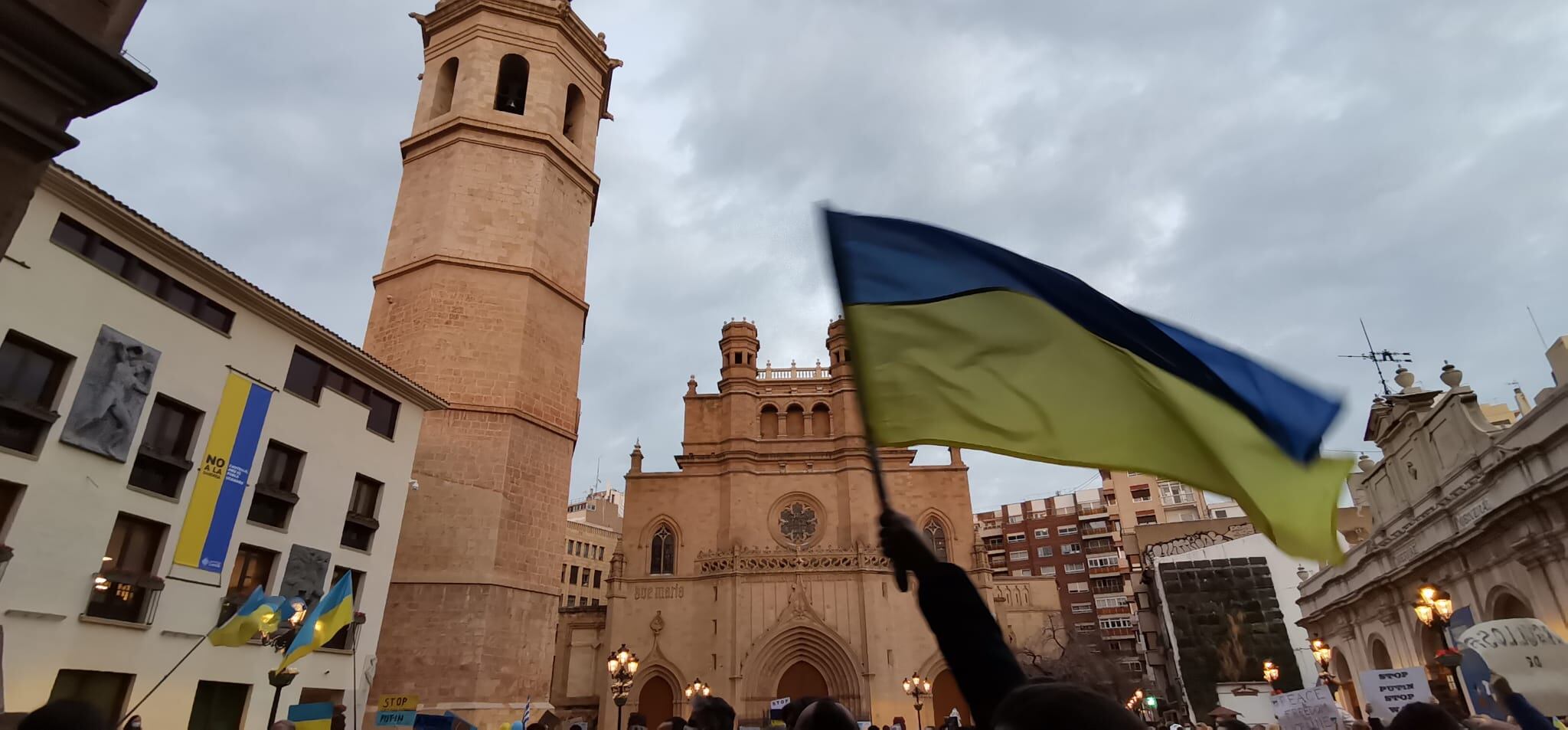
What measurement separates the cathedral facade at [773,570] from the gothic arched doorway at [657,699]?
2.4 inches

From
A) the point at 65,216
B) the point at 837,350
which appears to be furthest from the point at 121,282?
the point at 837,350

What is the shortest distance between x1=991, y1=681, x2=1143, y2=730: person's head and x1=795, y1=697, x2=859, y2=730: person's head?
1.21m

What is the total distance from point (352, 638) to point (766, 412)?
22.3m

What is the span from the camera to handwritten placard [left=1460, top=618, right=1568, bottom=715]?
249 inches

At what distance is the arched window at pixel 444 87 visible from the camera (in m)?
19.7

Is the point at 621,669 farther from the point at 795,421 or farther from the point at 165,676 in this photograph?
the point at 795,421

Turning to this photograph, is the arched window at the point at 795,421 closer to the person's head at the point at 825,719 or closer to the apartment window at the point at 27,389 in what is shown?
the apartment window at the point at 27,389

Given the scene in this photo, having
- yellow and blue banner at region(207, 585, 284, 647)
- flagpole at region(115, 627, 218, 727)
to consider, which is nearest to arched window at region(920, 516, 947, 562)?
flagpole at region(115, 627, 218, 727)

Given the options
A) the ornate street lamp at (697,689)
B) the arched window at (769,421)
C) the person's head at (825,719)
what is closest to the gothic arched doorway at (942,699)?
the ornate street lamp at (697,689)

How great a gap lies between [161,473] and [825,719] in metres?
12.7

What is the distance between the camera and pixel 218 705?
11.5 metres

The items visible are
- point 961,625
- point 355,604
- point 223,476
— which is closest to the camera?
point 961,625

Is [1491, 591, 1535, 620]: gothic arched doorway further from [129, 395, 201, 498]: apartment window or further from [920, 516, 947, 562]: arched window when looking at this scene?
[129, 395, 201, 498]: apartment window

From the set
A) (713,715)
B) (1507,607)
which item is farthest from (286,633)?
(1507,607)
